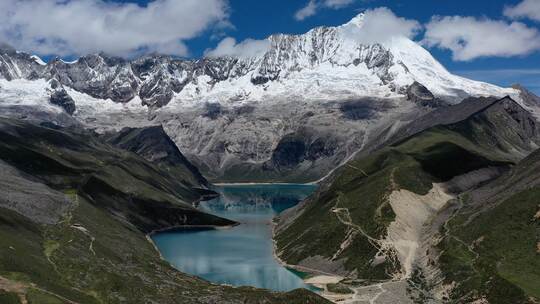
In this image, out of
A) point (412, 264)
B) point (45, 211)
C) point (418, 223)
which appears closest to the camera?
point (412, 264)

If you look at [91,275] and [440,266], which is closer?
[91,275]

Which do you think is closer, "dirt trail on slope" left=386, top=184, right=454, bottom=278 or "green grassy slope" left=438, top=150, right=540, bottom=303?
"green grassy slope" left=438, top=150, right=540, bottom=303

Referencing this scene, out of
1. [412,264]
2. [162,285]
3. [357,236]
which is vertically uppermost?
[357,236]

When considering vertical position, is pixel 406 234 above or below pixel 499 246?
above

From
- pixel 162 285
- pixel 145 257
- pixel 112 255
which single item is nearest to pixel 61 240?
pixel 112 255

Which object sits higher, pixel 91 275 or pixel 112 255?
pixel 112 255

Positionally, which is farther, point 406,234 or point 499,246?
point 406,234

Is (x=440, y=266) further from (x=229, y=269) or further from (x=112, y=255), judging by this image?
(x=112, y=255)

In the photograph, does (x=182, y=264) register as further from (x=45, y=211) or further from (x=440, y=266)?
(x=440, y=266)

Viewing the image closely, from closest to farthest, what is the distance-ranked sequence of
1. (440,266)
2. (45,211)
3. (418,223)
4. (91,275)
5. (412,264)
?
(91,275), (440,266), (412,264), (45,211), (418,223)

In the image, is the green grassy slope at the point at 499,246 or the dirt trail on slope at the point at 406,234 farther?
the dirt trail on slope at the point at 406,234

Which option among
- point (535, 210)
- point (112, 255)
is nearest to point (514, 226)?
point (535, 210)
